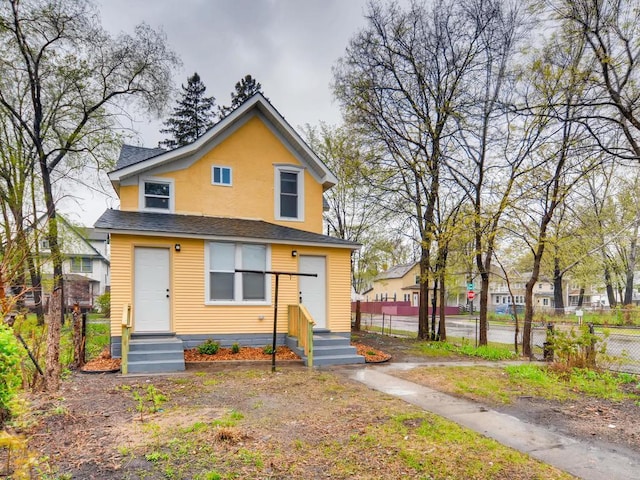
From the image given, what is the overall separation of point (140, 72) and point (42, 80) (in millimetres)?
4057

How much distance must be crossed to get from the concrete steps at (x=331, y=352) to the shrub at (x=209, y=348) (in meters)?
2.01

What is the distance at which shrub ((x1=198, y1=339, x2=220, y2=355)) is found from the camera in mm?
9883

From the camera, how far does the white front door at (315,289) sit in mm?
11641

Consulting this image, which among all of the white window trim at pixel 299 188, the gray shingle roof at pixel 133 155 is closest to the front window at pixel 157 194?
the gray shingle roof at pixel 133 155

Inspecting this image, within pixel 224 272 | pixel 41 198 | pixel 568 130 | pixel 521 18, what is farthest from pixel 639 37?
pixel 41 198

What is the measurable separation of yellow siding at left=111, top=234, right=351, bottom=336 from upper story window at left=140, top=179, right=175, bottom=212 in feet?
6.79

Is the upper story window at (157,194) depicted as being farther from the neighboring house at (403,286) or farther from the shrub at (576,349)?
the neighboring house at (403,286)

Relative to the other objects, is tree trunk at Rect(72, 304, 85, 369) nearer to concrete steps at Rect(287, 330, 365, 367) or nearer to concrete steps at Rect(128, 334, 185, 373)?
concrete steps at Rect(128, 334, 185, 373)

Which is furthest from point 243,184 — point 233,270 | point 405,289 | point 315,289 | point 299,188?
point 405,289

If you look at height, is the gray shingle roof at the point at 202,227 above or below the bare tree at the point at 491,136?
below

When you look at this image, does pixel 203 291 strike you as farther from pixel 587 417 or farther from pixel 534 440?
pixel 587 417

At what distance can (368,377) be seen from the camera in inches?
321

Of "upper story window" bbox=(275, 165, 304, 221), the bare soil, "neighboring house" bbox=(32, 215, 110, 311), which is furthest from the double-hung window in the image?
"neighboring house" bbox=(32, 215, 110, 311)

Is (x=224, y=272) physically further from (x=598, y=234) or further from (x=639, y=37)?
(x=598, y=234)
